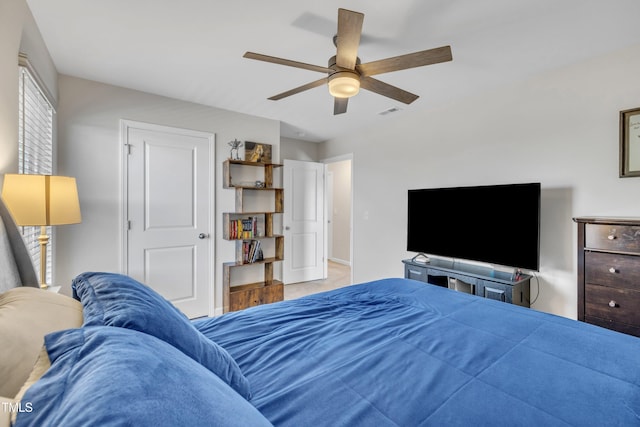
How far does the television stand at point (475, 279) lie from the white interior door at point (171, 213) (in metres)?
2.48

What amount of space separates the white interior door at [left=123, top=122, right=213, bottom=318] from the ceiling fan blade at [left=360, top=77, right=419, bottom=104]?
2249 mm

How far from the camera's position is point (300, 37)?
2105 mm

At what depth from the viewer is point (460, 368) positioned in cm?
106

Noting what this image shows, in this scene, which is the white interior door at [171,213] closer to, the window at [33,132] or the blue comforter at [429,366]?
the window at [33,132]

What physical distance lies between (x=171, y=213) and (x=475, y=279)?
325 centimetres

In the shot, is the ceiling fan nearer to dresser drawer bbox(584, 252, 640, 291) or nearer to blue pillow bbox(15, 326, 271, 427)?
blue pillow bbox(15, 326, 271, 427)

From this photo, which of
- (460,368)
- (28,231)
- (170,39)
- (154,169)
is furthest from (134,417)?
(154,169)

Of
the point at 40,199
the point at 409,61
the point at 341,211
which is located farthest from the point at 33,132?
the point at 341,211

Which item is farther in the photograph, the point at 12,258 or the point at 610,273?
the point at 610,273

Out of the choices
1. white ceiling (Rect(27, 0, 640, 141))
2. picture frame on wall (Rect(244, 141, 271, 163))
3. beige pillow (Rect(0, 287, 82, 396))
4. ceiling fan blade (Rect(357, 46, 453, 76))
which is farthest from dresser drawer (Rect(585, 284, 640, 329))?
picture frame on wall (Rect(244, 141, 271, 163))

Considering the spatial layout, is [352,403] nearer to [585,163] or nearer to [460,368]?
[460,368]

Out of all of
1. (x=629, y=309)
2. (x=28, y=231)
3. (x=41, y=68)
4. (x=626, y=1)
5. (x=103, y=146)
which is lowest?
(x=629, y=309)

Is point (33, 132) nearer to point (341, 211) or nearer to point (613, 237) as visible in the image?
point (613, 237)

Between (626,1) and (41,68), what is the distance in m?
3.89
